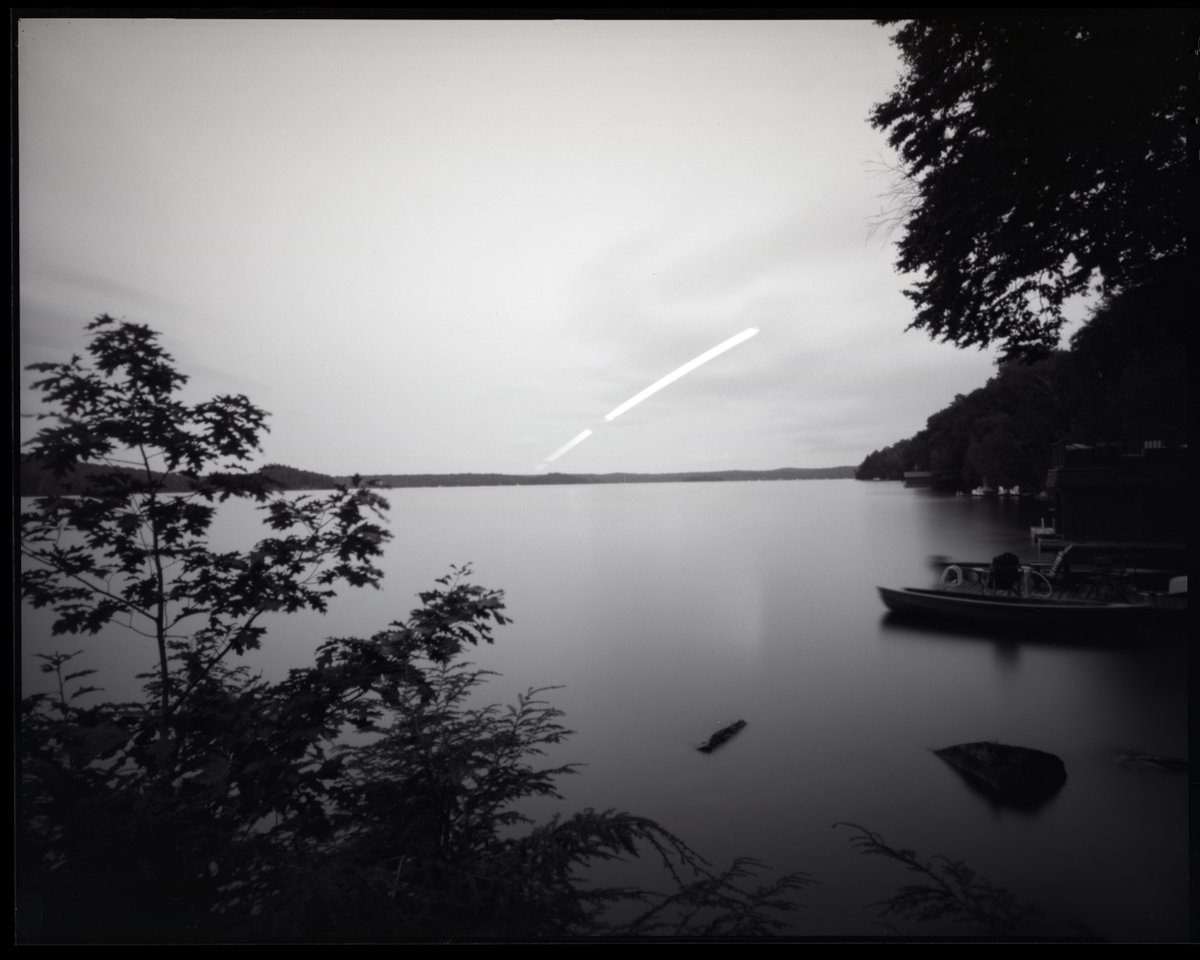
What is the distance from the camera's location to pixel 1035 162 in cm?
473

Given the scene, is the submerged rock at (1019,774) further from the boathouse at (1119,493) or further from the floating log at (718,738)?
the boathouse at (1119,493)

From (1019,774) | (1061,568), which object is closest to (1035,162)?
(1019,774)

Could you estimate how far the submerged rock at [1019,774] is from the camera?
6266 millimetres

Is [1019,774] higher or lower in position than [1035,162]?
lower

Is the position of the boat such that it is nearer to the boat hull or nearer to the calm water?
the boat hull

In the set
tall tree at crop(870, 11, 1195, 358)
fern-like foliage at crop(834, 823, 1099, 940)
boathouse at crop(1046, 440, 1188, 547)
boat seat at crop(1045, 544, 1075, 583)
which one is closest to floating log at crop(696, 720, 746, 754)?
fern-like foliage at crop(834, 823, 1099, 940)

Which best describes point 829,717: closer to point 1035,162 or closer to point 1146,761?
point 1146,761

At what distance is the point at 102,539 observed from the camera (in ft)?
10.6

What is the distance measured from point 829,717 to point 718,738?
2.48 meters

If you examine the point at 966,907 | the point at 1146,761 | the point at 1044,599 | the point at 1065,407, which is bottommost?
the point at 1146,761

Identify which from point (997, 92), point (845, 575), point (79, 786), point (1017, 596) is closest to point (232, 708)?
point (79, 786)

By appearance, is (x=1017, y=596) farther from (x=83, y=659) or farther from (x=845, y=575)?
(x=83, y=659)

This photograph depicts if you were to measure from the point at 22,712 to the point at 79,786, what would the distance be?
77cm

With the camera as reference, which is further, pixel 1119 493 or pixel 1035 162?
pixel 1119 493
